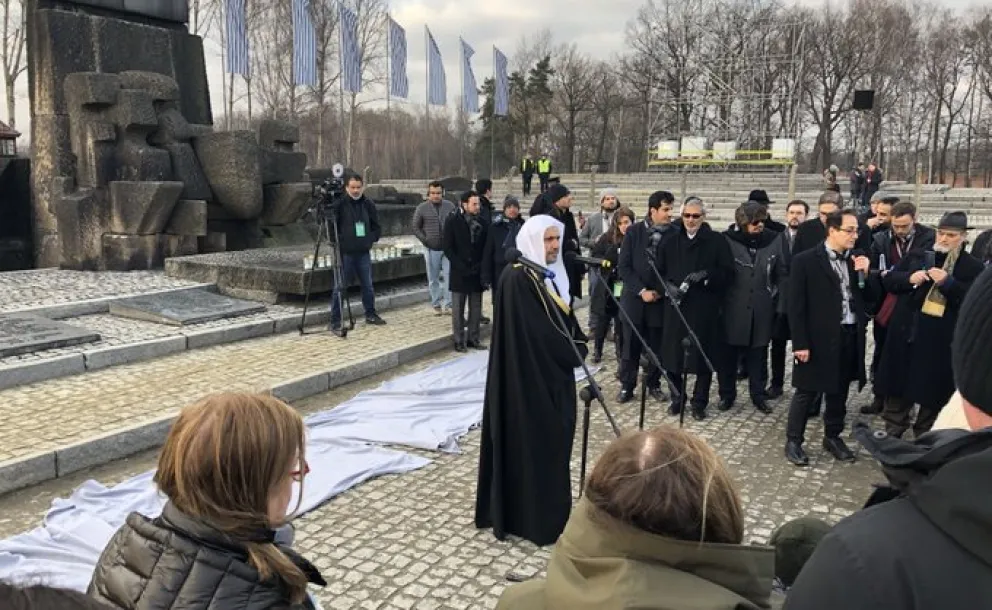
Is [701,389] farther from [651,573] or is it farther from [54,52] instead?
[54,52]

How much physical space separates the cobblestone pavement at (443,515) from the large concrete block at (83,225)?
5.69 meters

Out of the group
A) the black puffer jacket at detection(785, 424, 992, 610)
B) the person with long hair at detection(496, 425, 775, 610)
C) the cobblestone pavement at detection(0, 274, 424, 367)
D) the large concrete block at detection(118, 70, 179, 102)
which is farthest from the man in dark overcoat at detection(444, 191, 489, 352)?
the black puffer jacket at detection(785, 424, 992, 610)

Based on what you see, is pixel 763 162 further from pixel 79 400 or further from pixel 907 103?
pixel 79 400

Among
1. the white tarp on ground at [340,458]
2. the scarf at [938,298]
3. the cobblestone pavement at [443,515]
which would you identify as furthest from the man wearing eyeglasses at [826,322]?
the white tarp on ground at [340,458]

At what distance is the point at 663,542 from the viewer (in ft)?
4.65

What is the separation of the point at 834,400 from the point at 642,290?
1.86 metres

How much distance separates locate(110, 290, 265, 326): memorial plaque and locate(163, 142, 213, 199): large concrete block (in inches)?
112

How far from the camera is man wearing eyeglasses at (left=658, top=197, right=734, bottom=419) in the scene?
21.1ft

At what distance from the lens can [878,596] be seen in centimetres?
110

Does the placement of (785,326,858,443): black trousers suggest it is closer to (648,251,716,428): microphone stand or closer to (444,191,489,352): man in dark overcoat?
(648,251,716,428): microphone stand

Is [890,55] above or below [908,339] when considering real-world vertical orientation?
above

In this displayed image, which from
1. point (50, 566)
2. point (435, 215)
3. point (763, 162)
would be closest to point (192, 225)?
point (435, 215)

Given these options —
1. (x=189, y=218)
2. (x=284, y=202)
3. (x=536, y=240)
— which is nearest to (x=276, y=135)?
(x=284, y=202)

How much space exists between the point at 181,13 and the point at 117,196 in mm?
3961
